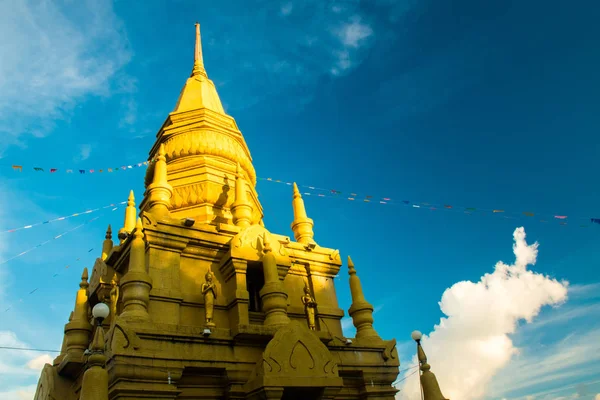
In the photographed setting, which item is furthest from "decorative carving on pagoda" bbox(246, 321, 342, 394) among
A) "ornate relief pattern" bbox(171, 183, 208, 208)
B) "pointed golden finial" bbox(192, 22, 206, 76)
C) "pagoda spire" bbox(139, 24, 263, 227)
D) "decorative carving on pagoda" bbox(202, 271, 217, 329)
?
"pointed golden finial" bbox(192, 22, 206, 76)

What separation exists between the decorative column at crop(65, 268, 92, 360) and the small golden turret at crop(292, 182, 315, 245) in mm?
8952

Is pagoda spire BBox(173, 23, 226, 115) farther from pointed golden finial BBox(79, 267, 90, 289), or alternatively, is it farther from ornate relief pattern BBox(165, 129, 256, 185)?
pointed golden finial BBox(79, 267, 90, 289)

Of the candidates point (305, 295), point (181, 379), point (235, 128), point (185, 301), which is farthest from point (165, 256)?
point (235, 128)

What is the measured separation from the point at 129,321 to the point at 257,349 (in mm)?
3968

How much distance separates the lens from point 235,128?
2491 cm

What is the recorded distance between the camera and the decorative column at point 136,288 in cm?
1283

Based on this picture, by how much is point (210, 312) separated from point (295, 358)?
304cm

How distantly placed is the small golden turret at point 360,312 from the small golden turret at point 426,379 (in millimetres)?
2935

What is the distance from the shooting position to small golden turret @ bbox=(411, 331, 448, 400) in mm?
13727

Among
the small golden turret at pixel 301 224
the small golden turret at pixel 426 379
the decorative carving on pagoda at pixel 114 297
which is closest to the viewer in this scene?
the small golden turret at pixel 426 379

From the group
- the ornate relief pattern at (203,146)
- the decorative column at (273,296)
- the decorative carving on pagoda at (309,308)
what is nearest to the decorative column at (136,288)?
the decorative column at (273,296)

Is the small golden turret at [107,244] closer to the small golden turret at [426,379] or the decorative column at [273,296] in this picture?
the decorative column at [273,296]

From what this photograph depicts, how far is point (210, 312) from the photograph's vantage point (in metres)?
14.1

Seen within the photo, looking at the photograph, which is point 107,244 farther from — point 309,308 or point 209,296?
point 309,308
